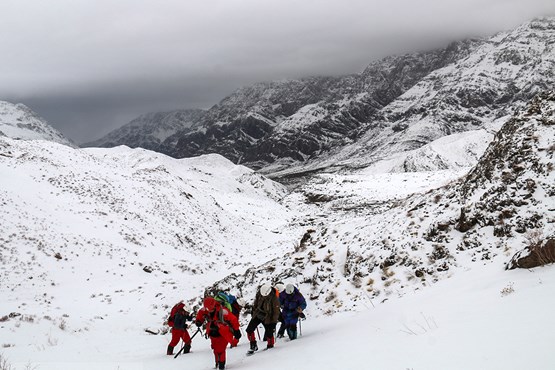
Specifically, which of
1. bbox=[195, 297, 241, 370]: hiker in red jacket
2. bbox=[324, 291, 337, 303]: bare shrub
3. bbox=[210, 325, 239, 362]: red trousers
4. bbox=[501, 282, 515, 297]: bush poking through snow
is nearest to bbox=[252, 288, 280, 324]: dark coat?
bbox=[195, 297, 241, 370]: hiker in red jacket

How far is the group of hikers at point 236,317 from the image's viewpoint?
8.64 meters

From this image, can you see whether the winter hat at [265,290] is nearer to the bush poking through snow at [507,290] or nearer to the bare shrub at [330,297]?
the bare shrub at [330,297]

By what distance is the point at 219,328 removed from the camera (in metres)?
8.56

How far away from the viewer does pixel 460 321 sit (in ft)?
20.2

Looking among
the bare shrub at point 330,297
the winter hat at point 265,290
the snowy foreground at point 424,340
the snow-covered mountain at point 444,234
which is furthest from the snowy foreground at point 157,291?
the winter hat at point 265,290

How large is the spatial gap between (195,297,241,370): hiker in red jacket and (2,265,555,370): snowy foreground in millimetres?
550

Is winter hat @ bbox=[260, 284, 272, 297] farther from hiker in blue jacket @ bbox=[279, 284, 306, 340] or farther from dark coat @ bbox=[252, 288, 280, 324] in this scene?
hiker in blue jacket @ bbox=[279, 284, 306, 340]

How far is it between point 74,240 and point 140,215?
30.8 ft

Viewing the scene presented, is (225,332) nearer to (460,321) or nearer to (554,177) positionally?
(460,321)

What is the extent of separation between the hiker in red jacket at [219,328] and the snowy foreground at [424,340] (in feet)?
1.81

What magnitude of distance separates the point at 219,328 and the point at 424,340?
459 cm

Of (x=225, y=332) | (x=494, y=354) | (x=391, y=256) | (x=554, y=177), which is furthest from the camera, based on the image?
(x=391, y=256)

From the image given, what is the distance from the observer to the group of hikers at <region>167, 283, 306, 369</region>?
28.3 ft

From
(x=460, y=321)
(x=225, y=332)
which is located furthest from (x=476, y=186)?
(x=225, y=332)
